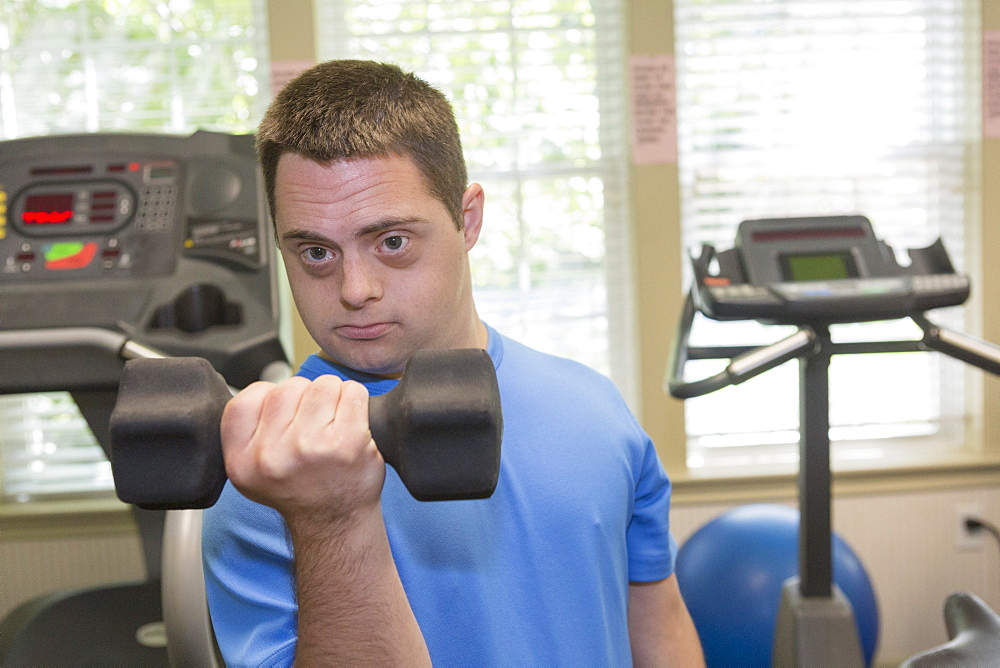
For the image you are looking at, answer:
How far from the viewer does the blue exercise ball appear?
6.73 feet

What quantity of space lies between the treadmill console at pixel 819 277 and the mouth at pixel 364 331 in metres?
0.95

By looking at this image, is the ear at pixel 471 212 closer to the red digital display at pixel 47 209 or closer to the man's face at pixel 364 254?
the man's face at pixel 364 254

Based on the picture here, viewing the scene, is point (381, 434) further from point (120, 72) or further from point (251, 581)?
point (120, 72)

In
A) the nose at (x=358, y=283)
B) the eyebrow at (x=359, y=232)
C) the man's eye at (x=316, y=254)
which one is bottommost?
the nose at (x=358, y=283)

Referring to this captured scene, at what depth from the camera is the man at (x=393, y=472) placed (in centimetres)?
80

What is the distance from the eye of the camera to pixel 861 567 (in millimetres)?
2127

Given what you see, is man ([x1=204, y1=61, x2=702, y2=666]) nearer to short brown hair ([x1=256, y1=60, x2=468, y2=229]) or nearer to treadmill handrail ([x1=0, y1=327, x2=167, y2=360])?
short brown hair ([x1=256, y1=60, x2=468, y2=229])

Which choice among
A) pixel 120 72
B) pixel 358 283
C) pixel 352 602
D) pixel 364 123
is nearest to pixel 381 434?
pixel 352 602

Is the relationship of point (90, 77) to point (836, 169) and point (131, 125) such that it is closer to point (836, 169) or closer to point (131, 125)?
point (131, 125)

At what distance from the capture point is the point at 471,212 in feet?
3.40

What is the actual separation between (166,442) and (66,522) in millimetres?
2304

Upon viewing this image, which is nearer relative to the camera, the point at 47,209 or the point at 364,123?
the point at 364,123

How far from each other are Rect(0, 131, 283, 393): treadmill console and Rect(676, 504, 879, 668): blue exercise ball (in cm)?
124

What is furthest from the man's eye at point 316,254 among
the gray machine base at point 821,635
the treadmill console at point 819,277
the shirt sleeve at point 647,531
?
the gray machine base at point 821,635
